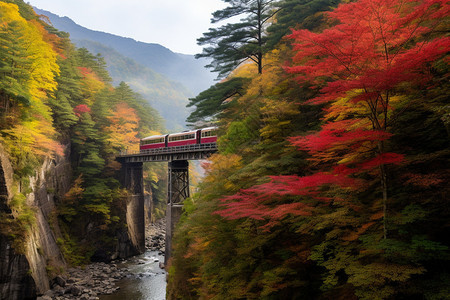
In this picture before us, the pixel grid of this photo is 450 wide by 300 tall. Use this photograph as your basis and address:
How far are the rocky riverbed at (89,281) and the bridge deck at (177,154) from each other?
455 inches

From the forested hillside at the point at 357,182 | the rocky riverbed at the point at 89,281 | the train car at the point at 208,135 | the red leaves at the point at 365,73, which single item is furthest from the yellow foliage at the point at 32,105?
the red leaves at the point at 365,73

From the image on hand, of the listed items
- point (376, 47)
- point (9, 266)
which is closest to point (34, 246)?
point (9, 266)

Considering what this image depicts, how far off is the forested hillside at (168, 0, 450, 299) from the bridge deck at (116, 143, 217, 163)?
38.4 feet

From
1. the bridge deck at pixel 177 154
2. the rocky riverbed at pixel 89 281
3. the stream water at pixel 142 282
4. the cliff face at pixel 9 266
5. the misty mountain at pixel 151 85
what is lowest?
the stream water at pixel 142 282

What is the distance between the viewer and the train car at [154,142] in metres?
31.5

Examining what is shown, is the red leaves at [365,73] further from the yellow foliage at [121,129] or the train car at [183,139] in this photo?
the yellow foliage at [121,129]

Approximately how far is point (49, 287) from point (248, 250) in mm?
18736

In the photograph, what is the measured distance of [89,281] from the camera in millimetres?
21609

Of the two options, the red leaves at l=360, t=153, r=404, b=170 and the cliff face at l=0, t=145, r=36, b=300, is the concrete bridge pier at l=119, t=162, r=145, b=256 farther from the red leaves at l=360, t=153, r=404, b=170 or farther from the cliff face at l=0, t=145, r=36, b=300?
the red leaves at l=360, t=153, r=404, b=170

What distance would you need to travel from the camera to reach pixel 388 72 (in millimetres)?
5195

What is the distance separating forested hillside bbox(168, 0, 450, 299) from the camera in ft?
16.9

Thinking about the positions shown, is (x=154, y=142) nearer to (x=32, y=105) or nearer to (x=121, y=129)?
(x=121, y=129)

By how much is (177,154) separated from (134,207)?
10.9 meters

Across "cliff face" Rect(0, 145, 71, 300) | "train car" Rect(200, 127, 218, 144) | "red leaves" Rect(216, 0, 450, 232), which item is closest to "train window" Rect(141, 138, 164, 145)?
"train car" Rect(200, 127, 218, 144)
